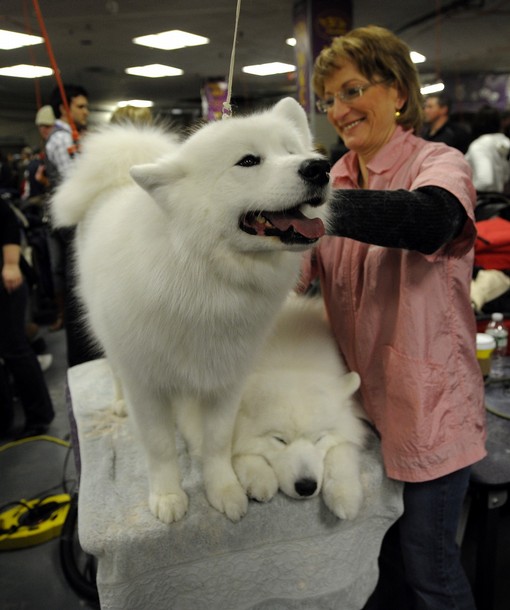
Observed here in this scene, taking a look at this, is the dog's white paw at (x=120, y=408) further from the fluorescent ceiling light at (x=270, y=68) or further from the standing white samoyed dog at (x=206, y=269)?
the fluorescent ceiling light at (x=270, y=68)

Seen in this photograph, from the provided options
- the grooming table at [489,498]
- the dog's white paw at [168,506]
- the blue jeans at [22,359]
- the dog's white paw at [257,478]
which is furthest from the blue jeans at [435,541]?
the blue jeans at [22,359]

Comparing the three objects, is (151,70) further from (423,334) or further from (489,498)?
(489,498)

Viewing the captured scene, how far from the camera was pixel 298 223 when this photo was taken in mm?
1023

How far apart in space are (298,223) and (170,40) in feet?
9.81

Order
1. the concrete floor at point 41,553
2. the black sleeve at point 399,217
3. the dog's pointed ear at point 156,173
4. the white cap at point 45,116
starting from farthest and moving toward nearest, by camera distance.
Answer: the white cap at point 45,116, the concrete floor at point 41,553, the black sleeve at point 399,217, the dog's pointed ear at point 156,173

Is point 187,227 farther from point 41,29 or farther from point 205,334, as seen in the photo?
point 41,29

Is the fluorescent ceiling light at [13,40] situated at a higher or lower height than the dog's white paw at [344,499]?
higher

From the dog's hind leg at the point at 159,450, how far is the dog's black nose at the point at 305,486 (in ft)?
0.97

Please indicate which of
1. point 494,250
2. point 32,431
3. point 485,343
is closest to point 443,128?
point 494,250

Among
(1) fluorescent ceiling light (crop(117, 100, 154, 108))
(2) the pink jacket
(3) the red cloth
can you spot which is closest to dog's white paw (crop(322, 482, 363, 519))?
(2) the pink jacket

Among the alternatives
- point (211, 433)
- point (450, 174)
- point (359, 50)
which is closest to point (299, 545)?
point (211, 433)

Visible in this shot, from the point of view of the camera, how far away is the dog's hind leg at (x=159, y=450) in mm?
1248

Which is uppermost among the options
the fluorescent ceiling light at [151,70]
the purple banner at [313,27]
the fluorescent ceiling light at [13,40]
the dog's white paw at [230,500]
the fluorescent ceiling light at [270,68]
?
the purple banner at [313,27]

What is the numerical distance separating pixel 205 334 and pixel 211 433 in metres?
0.34
